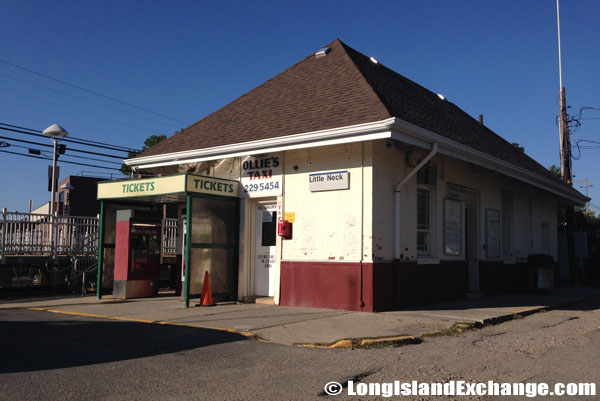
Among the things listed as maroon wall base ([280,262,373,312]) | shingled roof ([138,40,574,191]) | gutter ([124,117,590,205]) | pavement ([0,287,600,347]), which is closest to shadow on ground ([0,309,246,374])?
pavement ([0,287,600,347])

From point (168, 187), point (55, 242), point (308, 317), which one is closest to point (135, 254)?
point (168, 187)

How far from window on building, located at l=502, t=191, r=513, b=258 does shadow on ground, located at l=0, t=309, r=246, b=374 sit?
1237 cm

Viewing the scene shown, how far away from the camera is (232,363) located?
668cm

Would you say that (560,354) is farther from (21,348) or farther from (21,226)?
(21,226)

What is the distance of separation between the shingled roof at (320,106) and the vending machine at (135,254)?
2138 millimetres

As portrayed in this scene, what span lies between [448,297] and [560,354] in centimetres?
673

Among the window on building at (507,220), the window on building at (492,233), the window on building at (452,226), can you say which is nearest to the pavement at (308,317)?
the window on building at (452,226)

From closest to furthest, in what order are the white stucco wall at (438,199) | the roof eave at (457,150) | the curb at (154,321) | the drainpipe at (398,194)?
the curb at (154,321)
the roof eave at (457,150)
the white stucco wall at (438,199)
the drainpipe at (398,194)

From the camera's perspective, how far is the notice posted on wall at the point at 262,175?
13094 millimetres

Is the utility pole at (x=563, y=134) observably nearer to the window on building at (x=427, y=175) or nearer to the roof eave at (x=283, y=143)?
the window on building at (x=427, y=175)

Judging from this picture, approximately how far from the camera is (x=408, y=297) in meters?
12.4

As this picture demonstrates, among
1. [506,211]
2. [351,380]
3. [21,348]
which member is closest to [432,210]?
[506,211]

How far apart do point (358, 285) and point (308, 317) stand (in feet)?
4.82

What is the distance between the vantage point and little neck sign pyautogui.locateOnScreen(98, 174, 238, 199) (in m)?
12.4
